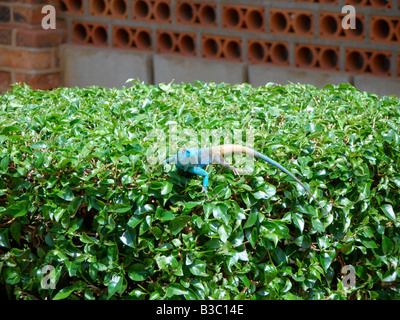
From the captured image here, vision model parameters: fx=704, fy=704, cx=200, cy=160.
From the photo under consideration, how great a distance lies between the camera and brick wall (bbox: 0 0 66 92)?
7.26 metres

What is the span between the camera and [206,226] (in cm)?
265

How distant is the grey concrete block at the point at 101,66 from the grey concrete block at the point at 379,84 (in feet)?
7.20

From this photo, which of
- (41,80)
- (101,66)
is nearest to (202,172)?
(101,66)

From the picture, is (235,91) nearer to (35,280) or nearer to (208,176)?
(208,176)

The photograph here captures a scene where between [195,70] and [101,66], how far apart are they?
1.16 meters

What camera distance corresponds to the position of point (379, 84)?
226 inches

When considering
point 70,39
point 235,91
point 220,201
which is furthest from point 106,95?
point 70,39

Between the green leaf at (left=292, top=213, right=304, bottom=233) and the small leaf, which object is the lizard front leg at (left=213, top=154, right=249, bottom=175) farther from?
the small leaf

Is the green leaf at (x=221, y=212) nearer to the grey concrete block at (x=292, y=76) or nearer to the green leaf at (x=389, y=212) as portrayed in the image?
the green leaf at (x=389, y=212)

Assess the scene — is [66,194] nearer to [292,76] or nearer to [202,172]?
[202,172]

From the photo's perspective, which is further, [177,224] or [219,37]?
[219,37]

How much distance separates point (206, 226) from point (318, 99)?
1.39 m

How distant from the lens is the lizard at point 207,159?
266cm

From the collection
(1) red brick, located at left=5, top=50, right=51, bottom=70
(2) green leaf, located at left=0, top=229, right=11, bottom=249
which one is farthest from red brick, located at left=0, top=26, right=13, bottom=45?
(2) green leaf, located at left=0, top=229, right=11, bottom=249
